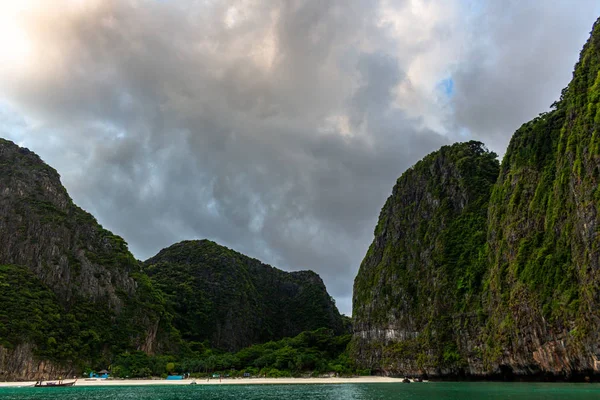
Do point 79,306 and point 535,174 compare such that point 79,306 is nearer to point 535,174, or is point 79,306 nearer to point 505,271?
point 505,271

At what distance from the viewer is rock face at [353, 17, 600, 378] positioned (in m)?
48.6

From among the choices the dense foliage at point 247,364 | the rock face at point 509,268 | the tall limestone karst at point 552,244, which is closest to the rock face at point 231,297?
the dense foliage at point 247,364

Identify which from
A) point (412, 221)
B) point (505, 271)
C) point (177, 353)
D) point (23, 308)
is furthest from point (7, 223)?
point (505, 271)

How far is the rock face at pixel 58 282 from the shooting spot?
84.5 m

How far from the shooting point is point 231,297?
6206 inches

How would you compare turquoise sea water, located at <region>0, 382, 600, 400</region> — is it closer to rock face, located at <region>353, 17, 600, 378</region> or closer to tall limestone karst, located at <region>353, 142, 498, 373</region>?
rock face, located at <region>353, 17, 600, 378</region>

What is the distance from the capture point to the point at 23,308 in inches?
3374

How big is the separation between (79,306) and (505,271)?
90.4 m

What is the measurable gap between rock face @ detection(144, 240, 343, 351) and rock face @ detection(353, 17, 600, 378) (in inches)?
2286

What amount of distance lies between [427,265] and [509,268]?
29.2 metres

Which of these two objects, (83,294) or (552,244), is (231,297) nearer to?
(83,294)

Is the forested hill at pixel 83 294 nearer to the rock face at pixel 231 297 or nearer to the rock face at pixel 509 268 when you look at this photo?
the rock face at pixel 231 297

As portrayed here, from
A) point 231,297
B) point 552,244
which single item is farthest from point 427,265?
point 231,297

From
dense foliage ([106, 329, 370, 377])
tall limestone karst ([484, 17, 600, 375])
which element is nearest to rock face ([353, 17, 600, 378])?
tall limestone karst ([484, 17, 600, 375])
